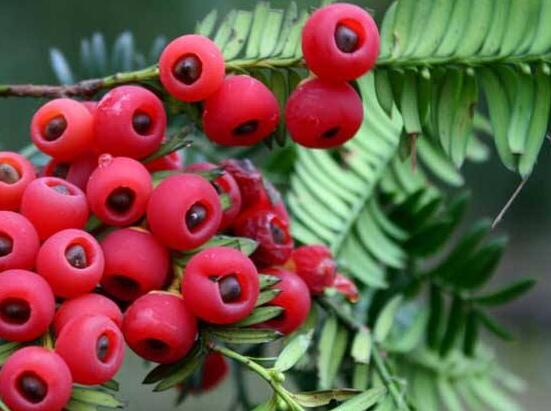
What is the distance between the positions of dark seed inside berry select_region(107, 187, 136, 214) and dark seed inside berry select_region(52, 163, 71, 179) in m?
0.04

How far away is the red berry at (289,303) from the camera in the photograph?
0.48 metres

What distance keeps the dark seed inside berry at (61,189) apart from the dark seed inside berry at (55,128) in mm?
30

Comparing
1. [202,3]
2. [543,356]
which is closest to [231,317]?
[202,3]

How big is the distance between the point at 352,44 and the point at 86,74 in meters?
0.33

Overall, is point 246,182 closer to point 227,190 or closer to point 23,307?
point 227,190

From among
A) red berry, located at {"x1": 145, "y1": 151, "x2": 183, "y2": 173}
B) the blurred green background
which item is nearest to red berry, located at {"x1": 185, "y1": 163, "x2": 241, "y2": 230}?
red berry, located at {"x1": 145, "y1": 151, "x2": 183, "y2": 173}

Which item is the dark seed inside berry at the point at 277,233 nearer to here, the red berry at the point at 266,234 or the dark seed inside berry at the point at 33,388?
the red berry at the point at 266,234

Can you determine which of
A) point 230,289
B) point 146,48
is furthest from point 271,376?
point 146,48

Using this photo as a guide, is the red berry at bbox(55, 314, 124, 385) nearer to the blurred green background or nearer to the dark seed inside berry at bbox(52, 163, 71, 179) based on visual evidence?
the dark seed inside berry at bbox(52, 163, 71, 179)

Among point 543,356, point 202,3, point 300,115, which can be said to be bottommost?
point 543,356

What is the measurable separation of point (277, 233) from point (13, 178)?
4.6 inches

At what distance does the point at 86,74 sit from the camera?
73 cm

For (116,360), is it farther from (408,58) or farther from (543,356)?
(543,356)

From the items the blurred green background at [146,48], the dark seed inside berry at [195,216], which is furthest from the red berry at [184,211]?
the blurred green background at [146,48]
